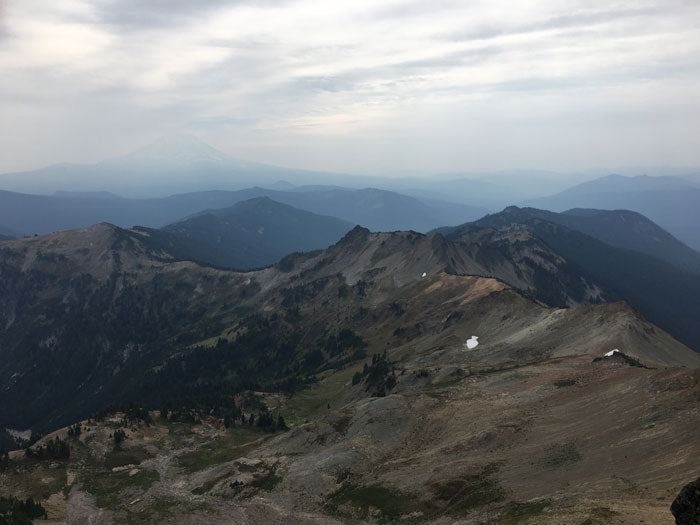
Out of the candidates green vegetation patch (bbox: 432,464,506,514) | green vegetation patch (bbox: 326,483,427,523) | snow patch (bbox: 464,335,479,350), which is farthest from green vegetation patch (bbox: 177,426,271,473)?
snow patch (bbox: 464,335,479,350)

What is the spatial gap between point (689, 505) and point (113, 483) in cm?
9246

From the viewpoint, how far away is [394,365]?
148m

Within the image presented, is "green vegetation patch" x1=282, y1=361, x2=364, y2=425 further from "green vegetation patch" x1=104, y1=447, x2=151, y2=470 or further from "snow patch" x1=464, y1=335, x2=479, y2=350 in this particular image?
"snow patch" x1=464, y1=335, x2=479, y2=350

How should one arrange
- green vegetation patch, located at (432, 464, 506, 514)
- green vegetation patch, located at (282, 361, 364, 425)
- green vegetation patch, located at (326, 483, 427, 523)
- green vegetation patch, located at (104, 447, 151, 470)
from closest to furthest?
green vegetation patch, located at (432, 464, 506, 514) < green vegetation patch, located at (326, 483, 427, 523) < green vegetation patch, located at (104, 447, 151, 470) < green vegetation patch, located at (282, 361, 364, 425)

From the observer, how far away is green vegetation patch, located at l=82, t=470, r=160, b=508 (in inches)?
3123

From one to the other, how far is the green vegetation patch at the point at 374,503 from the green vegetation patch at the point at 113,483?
132 feet

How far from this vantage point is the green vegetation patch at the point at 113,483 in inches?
3123

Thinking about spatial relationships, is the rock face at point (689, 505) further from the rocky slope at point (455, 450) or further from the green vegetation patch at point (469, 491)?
the green vegetation patch at point (469, 491)

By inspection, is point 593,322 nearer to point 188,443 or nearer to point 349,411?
point 349,411

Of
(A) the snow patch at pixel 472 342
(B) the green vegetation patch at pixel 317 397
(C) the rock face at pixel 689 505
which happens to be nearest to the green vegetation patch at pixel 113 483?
(B) the green vegetation patch at pixel 317 397

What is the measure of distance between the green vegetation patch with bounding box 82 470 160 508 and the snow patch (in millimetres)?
92560

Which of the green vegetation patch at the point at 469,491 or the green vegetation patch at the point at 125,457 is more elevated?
the green vegetation patch at the point at 469,491

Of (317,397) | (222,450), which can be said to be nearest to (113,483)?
(222,450)

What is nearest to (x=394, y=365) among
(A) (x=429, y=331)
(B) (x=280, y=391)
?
(A) (x=429, y=331)
